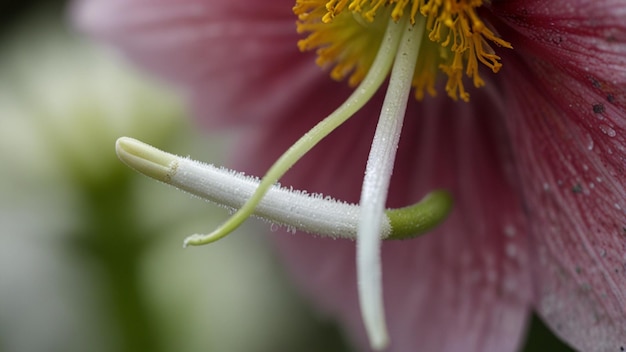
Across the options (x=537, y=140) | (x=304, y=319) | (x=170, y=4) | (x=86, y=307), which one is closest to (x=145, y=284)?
(x=86, y=307)

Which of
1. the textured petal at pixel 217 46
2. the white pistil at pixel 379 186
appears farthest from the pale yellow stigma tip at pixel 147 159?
the textured petal at pixel 217 46

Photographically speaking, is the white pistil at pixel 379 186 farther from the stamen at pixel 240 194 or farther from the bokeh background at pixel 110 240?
the bokeh background at pixel 110 240

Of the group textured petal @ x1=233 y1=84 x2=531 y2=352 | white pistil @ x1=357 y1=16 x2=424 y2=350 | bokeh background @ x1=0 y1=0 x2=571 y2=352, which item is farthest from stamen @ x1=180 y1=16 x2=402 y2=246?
bokeh background @ x1=0 y1=0 x2=571 y2=352

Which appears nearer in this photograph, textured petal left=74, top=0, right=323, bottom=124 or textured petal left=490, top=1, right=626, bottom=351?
textured petal left=490, top=1, right=626, bottom=351

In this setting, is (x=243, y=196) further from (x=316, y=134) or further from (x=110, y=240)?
(x=110, y=240)

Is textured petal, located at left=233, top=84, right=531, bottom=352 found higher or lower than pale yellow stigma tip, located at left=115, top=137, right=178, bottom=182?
lower

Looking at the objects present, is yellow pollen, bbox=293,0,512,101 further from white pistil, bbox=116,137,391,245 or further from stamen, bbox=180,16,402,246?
white pistil, bbox=116,137,391,245
